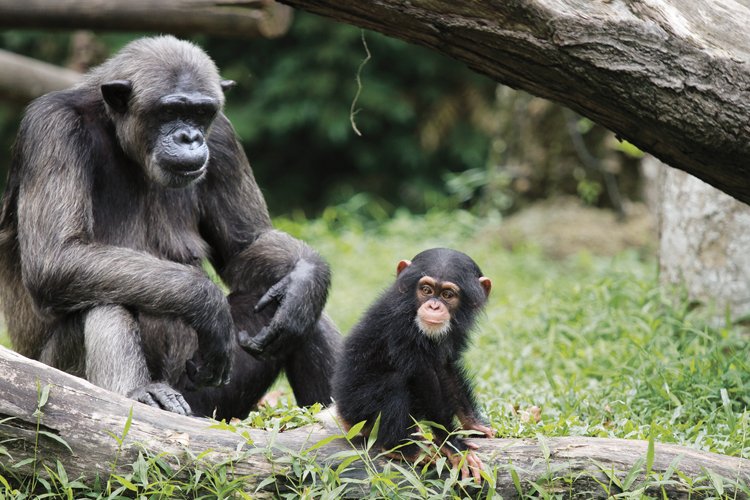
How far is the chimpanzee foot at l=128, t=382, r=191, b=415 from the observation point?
4742 mm

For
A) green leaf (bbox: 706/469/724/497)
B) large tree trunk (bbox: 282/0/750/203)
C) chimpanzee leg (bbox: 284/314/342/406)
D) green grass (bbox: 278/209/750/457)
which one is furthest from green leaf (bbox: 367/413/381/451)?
chimpanzee leg (bbox: 284/314/342/406)

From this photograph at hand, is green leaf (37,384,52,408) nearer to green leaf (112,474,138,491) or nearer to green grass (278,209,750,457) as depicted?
green leaf (112,474,138,491)

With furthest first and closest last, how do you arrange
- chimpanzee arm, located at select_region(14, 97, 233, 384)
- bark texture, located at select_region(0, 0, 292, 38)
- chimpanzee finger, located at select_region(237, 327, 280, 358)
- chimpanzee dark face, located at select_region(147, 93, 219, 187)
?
bark texture, located at select_region(0, 0, 292, 38) → chimpanzee finger, located at select_region(237, 327, 280, 358) → chimpanzee dark face, located at select_region(147, 93, 219, 187) → chimpanzee arm, located at select_region(14, 97, 233, 384)

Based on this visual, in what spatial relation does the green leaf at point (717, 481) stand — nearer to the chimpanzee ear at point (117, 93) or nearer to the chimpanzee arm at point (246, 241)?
the chimpanzee arm at point (246, 241)

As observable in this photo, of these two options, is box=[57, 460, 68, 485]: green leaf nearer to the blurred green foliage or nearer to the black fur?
the black fur

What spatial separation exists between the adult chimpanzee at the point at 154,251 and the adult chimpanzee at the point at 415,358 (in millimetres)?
1025

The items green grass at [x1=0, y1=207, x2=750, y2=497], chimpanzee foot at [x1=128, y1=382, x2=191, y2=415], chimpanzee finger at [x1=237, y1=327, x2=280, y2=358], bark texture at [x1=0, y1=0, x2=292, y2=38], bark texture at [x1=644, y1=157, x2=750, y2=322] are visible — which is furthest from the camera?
bark texture at [x1=0, y1=0, x2=292, y2=38]

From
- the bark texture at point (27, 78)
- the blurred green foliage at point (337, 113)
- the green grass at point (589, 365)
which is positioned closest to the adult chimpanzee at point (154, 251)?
the green grass at point (589, 365)

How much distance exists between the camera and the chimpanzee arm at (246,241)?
570cm

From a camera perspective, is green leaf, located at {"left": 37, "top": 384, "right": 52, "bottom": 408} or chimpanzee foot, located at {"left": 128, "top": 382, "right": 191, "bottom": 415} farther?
chimpanzee foot, located at {"left": 128, "top": 382, "right": 191, "bottom": 415}

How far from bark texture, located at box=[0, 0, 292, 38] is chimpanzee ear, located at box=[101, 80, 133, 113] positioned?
148 inches

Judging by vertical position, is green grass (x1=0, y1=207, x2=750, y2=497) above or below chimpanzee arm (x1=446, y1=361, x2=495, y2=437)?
below

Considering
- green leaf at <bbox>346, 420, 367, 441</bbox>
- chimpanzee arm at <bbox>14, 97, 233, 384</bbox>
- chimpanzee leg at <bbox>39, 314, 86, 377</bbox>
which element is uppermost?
green leaf at <bbox>346, 420, 367, 441</bbox>

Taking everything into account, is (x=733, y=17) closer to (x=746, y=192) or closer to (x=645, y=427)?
(x=746, y=192)
